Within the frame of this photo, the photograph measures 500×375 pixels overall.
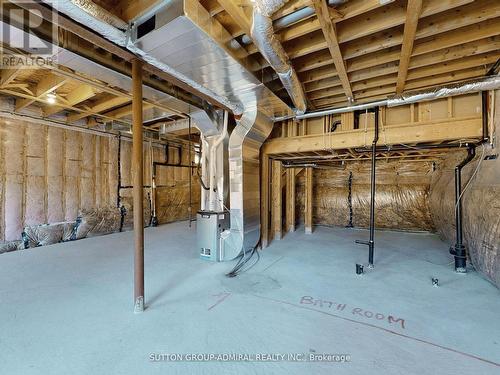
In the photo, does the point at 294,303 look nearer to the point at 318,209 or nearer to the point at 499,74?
the point at 499,74

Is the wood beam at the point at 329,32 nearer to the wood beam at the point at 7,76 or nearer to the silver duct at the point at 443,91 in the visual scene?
the silver duct at the point at 443,91

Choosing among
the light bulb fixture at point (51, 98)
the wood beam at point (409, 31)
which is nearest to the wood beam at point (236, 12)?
the wood beam at point (409, 31)

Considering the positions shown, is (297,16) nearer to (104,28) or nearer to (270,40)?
(270,40)

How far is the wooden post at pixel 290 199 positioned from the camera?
517cm

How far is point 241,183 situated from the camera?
3180 mm

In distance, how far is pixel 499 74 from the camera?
7.59ft

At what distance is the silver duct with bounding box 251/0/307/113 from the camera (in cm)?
141

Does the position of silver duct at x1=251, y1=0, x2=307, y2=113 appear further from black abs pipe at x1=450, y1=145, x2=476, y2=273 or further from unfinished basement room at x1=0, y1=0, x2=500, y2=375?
black abs pipe at x1=450, y1=145, x2=476, y2=273

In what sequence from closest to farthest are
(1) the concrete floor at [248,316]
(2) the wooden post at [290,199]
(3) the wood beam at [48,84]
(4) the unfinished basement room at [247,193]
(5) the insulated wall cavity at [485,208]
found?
(1) the concrete floor at [248,316] → (4) the unfinished basement room at [247,193] → (5) the insulated wall cavity at [485,208] → (3) the wood beam at [48,84] → (2) the wooden post at [290,199]

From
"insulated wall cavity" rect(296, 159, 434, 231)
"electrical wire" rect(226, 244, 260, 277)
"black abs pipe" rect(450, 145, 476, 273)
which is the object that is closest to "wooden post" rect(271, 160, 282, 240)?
"electrical wire" rect(226, 244, 260, 277)

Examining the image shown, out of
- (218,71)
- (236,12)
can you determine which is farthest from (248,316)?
(236,12)

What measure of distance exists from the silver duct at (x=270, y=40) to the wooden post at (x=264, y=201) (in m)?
1.61

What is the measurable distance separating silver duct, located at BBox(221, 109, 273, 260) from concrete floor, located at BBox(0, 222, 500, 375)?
326 mm

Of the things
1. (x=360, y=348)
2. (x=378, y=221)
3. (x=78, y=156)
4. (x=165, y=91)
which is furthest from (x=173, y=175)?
(x=360, y=348)
